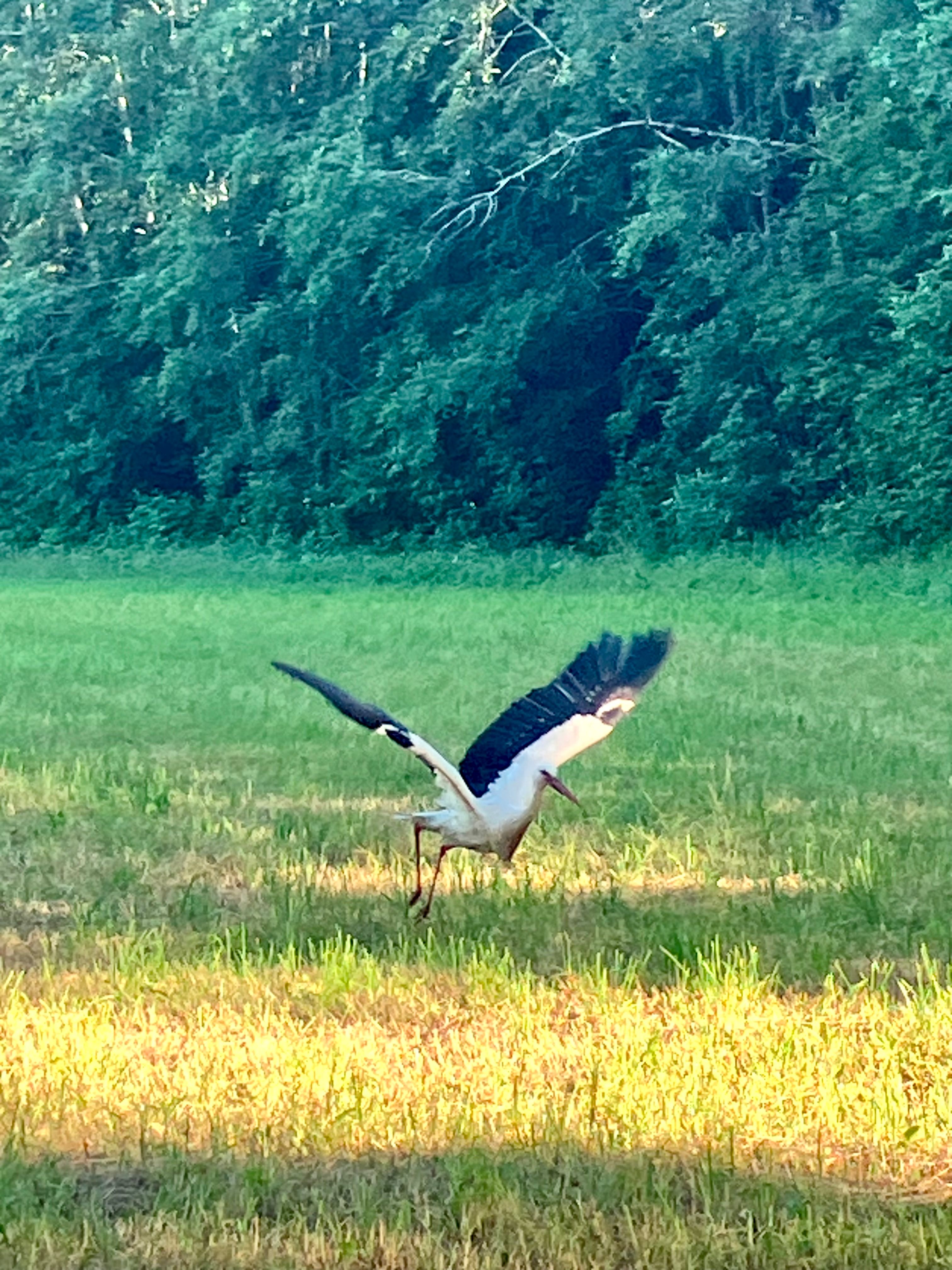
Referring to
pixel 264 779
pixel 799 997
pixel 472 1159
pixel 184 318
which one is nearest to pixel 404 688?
pixel 264 779

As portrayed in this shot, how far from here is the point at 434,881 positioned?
265 inches

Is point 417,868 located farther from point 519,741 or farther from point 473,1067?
point 473,1067

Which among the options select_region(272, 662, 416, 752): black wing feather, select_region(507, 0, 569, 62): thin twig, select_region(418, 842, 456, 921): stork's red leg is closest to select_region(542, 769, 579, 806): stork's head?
select_region(418, 842, 456, 921): stork's red leg

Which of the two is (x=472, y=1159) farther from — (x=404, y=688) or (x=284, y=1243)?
(x=404, y=688)

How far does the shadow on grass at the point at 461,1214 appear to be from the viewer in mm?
3893

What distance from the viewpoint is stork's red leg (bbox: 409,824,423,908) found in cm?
668

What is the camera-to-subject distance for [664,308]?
33.4 metres

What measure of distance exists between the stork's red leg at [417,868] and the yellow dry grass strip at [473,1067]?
2.21 feet

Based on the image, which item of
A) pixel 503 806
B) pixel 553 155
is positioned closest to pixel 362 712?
pixel 503 806

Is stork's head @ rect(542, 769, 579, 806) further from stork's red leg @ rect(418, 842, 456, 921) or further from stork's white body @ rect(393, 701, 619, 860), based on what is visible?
stork's red leg @ rect(418, 842, 456, 921)

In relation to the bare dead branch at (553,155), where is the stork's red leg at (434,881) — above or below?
below

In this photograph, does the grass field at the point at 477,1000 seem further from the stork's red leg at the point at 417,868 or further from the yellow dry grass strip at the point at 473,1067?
the stork's red leg at the point at 417,868

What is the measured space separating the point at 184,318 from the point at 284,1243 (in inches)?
1425

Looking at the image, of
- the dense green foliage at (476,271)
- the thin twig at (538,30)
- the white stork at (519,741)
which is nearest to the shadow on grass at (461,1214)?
the white stork at (519,741)
